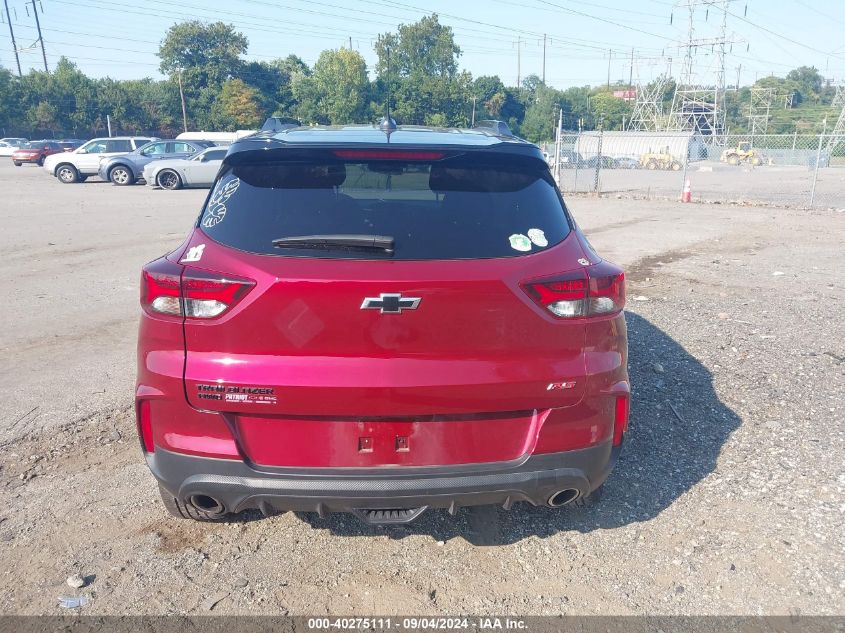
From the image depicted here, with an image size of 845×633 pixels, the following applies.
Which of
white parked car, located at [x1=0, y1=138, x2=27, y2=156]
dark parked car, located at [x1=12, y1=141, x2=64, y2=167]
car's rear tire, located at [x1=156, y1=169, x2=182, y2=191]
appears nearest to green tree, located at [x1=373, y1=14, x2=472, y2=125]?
white parked car, located at [x1=0, y1=138, x2=27, y2=156]

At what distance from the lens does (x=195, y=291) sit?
8.05ft

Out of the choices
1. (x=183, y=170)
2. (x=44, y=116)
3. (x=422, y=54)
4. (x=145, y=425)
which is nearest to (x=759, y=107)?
(x=422, y=54)

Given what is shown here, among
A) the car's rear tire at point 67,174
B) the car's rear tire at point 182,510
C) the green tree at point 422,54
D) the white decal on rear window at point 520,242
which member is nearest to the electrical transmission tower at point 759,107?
the green tree at point 422,54

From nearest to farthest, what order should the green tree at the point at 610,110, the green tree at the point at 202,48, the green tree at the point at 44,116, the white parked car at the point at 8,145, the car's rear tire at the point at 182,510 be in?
1. the car's rear tire at the point at 182,510
2. the white parked car at the point at 8,145
3. the green tree at the point at 44,116
4. the green tree at the point at 202,48
5. the green tree at the point at 610,110

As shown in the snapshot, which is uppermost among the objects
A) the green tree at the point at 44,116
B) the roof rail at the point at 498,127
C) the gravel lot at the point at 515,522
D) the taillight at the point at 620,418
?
the green tree at the point at 44,116

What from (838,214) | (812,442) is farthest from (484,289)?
(838,214)

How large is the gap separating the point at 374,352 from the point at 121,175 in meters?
25.2

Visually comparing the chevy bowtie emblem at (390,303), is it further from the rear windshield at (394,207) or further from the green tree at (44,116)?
the green tree at (44,116)

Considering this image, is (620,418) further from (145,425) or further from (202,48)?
(202,48)

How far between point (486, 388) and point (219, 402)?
1013mm

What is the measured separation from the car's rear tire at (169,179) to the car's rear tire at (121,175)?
2.28 meters

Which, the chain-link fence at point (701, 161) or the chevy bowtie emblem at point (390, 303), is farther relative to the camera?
the chain-link fence at point (701, 161)

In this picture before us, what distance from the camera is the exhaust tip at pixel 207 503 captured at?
8.55 feet

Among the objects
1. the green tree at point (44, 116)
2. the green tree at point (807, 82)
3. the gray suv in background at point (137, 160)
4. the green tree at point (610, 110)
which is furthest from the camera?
the green tree at point (807, 82)
